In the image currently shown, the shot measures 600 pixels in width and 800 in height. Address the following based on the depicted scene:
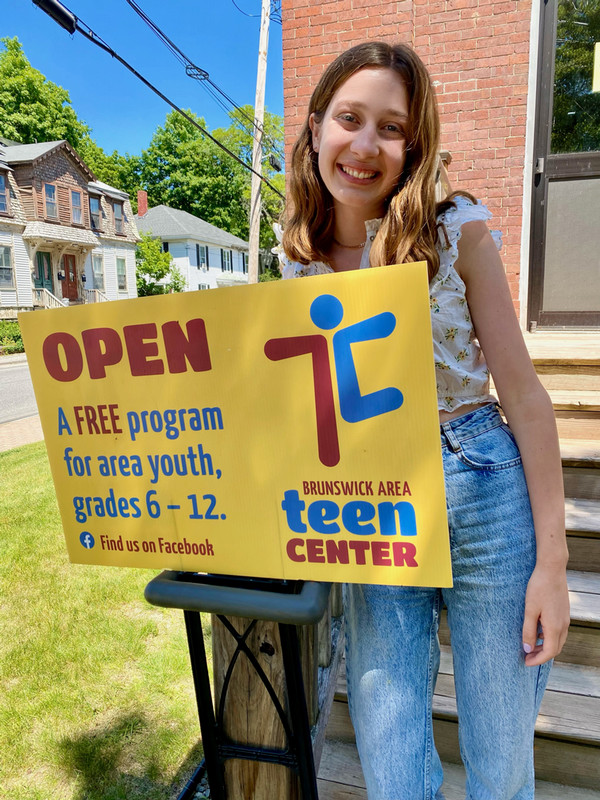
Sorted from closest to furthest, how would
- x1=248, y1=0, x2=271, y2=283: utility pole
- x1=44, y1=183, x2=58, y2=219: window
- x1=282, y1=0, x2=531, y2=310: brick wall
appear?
x1=282, y1=0, x2=531, y2=310: brick wall, x1=248, y1=0, x2=271, y2=283: utility pole, x1=44, y1=183, x2=58, y2=219: window

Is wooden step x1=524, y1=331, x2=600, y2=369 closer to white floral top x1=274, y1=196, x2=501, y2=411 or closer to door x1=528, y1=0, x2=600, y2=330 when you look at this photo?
door x1=528, y1=0, x2=600, y2=330

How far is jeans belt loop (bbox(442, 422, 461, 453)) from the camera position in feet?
3.27

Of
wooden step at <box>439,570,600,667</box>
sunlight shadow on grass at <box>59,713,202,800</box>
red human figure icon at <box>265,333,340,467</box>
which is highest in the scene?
red human figure icon at <box>265,333,340,467</box>

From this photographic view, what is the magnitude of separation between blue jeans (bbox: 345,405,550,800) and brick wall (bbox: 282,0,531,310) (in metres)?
3.68

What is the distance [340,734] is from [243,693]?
3.33 feet

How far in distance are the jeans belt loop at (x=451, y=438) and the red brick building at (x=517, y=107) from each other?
365 cm

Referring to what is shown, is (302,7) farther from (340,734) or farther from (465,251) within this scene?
(340,734)

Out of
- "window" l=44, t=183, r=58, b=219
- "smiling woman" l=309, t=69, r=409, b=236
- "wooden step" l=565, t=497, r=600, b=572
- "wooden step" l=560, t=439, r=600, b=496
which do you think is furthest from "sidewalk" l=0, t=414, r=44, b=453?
"window" l=44, t=183, r=58, b=219

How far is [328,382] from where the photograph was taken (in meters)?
0.83

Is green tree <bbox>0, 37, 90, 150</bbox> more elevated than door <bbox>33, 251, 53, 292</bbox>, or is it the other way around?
green tree <bbox>0, 37, 90, 150</bbox>

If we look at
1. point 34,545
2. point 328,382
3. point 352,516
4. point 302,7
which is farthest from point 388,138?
point 302,7

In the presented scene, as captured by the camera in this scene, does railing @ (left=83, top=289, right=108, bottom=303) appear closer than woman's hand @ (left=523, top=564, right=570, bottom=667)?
No

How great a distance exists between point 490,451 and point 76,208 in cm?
2981

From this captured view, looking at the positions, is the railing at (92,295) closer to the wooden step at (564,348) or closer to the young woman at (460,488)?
the wooden step at (564,348)
